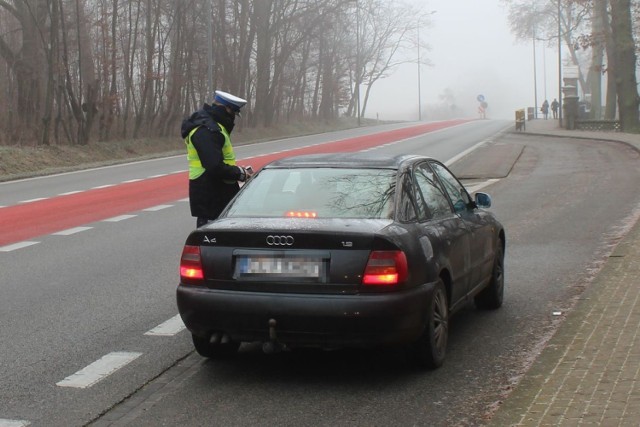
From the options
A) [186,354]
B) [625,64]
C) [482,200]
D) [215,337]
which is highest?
[625,64]

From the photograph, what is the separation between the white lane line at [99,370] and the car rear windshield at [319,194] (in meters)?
1.22

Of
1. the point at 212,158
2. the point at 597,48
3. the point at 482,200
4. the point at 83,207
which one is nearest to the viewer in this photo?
the point at 212,158

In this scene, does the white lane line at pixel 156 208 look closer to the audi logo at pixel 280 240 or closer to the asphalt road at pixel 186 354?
the asphalt road at pixel 186 354

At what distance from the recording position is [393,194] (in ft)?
22.0

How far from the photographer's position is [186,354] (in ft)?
23.3

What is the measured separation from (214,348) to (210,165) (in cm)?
204

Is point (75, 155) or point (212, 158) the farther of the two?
point (75, 155)

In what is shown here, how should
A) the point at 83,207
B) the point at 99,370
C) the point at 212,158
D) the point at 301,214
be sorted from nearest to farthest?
the point at 301,214
the point at 99,370
the point at 212,158
the point at 83,207

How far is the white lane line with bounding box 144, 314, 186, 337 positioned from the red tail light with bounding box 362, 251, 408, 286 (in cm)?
226

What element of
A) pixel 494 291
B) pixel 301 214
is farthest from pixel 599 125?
pixel 301 214

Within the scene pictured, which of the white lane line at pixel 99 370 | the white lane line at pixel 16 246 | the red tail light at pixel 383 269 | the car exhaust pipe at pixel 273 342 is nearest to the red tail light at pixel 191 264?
the car exhaust pipe at pixel 273 342

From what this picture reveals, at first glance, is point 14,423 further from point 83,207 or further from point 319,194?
point 83,207

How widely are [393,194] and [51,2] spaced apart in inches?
1329

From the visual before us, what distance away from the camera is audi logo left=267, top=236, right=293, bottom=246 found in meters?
6.09
